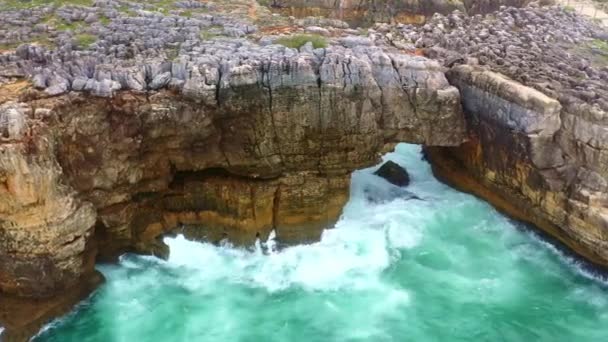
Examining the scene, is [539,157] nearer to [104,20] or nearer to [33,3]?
[104,20]

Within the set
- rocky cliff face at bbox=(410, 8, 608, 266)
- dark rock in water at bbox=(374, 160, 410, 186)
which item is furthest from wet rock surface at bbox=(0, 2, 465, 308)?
dark rock in water at bbox=(374, 160, 410, 186)

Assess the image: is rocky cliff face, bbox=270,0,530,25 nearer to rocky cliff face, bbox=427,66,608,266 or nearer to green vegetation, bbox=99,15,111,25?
green vegetation, bbox=99,15,111,25

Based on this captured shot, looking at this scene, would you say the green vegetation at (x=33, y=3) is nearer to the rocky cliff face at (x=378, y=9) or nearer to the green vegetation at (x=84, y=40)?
the green vegetation at (x=84, y=40)

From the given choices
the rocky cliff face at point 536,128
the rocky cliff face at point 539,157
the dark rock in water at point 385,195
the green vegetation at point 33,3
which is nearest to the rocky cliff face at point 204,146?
the rocky cliff face at point 539,157

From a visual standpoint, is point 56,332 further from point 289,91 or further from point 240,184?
point 289,91

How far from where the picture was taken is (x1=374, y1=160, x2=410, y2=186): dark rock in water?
79.7 feet

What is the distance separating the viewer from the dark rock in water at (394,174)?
79.7 feet

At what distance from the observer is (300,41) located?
20.7 meters

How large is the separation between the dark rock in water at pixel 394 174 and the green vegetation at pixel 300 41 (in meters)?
6.27

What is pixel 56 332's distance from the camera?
1758 centimetres

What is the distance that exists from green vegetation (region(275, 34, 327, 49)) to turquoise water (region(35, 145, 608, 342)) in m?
6.32

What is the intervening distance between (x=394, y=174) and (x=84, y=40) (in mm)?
12644

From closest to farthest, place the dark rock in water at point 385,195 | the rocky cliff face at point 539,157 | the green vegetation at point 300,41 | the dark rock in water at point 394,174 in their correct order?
the rocky cliff face at point 539,157
the green vegetation at point 300,41
the dark rock in water at point 385,195
the dark rock in water at point 394,174

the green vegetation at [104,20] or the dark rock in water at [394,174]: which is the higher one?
the green vegetation at [104,20]
